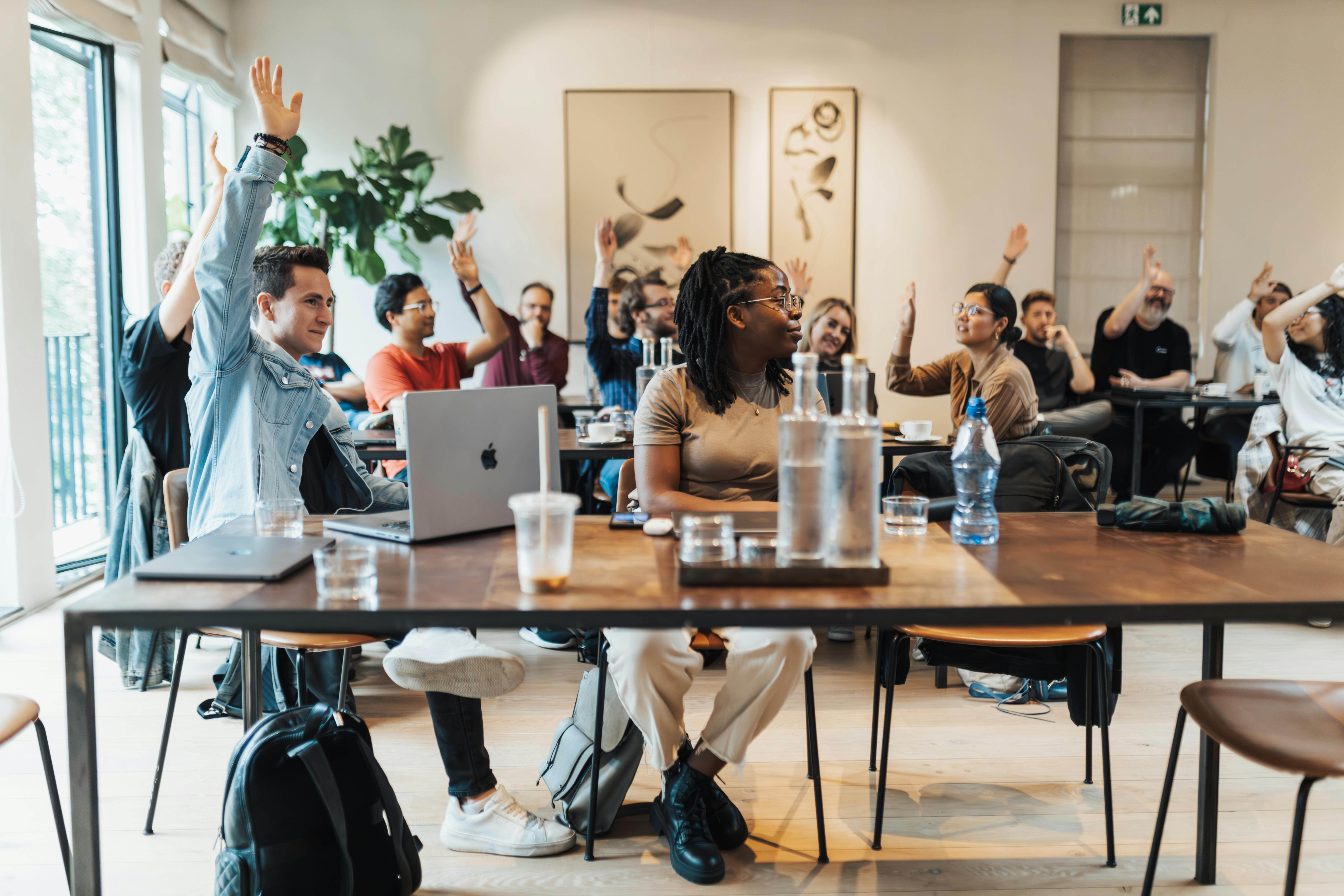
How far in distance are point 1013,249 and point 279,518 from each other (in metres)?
4.67

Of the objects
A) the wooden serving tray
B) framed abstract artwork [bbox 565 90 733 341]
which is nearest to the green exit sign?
framed abstract artwork [bbox 565 90 733 341]

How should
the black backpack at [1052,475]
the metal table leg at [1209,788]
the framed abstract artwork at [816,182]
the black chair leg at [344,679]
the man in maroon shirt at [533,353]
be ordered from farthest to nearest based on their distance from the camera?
the framed abstract artwork at [816,182] → the man in maroon shirt at [533,353] → the black backpack at [1052,475] → the black chair leg at [344,679] → the metal table leg at [1209,788]

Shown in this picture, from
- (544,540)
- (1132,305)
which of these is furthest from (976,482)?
(1132,305)

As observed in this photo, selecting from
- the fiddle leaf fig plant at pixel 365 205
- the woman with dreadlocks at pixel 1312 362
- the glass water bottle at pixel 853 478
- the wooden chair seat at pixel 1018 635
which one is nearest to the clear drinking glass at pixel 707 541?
the glass water bottle at pixel 853 478

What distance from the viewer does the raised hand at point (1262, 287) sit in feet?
18.5

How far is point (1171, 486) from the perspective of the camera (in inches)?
257

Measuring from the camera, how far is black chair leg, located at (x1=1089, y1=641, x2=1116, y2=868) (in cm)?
195

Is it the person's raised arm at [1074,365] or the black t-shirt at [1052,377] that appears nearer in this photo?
the person's raised arm at [1074,365]

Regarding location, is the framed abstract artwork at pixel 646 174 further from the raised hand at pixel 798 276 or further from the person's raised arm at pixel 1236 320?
the person's raised arm at pixel 1236 320

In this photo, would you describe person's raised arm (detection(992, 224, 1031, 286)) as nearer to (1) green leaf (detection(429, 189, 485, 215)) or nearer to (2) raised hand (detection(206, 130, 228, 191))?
(1) green leaf (detection(429, 189, 485, 215))

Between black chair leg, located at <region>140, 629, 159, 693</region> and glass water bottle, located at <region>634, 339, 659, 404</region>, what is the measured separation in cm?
155

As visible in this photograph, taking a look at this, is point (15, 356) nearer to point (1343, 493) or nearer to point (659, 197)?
point (659, 197)

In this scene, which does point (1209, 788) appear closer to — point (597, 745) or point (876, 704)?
point (876, 704)

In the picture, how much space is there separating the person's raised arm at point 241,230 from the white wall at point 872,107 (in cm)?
427
